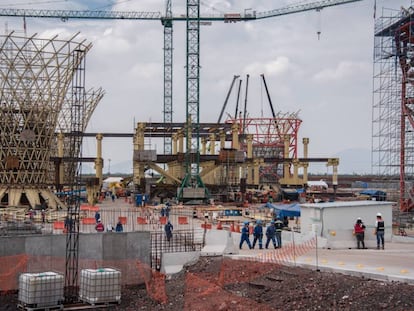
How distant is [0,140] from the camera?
56.2 meters

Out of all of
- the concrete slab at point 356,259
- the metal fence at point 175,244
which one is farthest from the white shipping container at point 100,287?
the concrete slab at point 356,259

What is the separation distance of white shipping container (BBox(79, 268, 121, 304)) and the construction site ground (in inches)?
16.8

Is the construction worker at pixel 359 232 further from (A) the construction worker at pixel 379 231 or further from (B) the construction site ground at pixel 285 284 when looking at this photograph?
(B) the construction site ground at pixel 285 284

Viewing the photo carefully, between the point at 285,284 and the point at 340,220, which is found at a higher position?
the point at 340,220

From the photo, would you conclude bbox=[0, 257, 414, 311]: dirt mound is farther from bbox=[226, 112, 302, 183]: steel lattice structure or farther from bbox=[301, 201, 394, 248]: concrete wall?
bbox=[226, 112, 302, 183]: steel lattice structure

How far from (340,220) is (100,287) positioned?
35.1 ft

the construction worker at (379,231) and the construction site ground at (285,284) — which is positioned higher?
the construction worker at (379,231)

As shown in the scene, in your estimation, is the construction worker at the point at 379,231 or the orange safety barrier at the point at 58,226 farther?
the orange safety barrier at the point at 58,226

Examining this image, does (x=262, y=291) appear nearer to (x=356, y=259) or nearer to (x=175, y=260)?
(x=356, y=259)

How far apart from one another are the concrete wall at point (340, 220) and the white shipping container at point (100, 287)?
8.92 meters

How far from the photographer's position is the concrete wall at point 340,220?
2644 centimetres

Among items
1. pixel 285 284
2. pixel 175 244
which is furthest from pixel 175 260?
pixel 285 284

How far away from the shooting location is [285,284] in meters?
18.9

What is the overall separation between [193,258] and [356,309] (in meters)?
10.2
